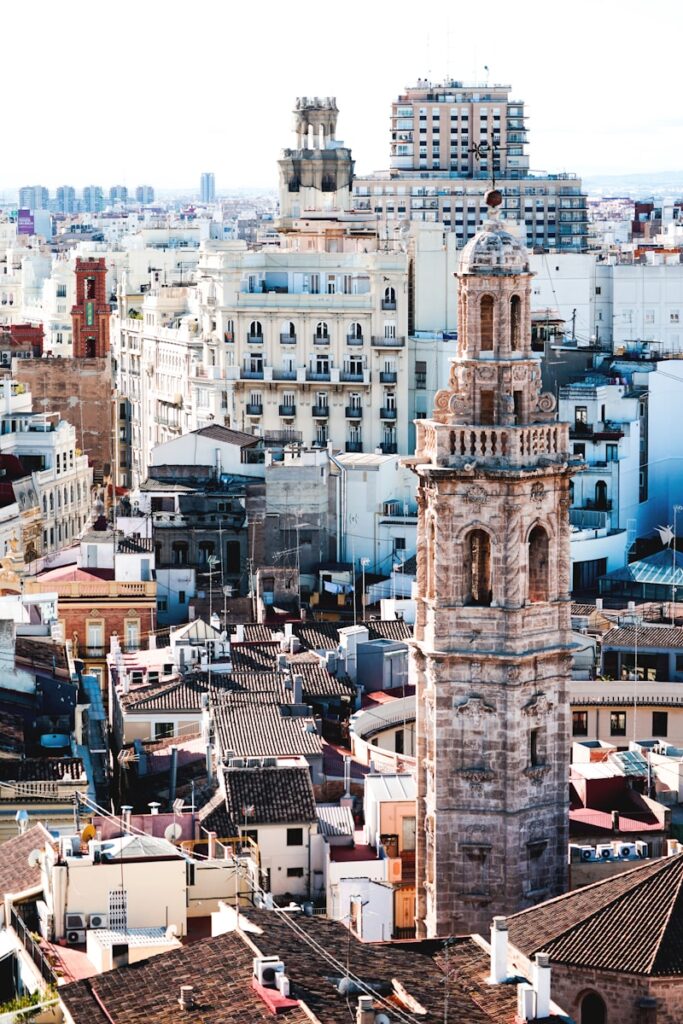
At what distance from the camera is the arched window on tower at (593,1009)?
148 feet

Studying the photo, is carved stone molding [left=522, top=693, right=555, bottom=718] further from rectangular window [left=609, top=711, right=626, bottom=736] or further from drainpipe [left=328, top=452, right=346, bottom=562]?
drainpipe [left=328, top=452, right=346, bottom=562]

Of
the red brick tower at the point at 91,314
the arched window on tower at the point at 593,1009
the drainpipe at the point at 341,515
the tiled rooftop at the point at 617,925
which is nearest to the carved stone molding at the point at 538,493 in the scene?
the tiled rooftop at the point at 617,925

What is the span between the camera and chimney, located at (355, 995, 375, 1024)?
4044cm

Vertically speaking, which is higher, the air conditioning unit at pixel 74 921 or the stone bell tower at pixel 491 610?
the stone bell tower at pixel 491 610

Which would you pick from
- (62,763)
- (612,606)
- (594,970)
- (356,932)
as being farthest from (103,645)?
(594,970)

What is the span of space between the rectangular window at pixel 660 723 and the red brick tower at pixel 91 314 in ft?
273

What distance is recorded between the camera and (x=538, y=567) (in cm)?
5081

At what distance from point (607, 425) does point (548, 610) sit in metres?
49.5

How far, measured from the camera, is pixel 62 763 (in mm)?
59062

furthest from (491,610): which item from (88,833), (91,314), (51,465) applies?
(91,314)

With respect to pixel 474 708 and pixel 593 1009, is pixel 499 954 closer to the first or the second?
pixel 593 1009

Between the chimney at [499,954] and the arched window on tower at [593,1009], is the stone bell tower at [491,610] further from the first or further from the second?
the chimney at [499,954]

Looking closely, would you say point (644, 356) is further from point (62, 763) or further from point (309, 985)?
point (309, 985)

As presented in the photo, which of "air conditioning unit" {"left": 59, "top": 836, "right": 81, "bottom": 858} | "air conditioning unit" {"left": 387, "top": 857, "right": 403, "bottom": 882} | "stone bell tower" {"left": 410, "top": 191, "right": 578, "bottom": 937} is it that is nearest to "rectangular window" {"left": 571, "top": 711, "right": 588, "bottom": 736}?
"air conditioning unit" {"left": 387, "top": 857, "right": 403, "bottom": 882}
